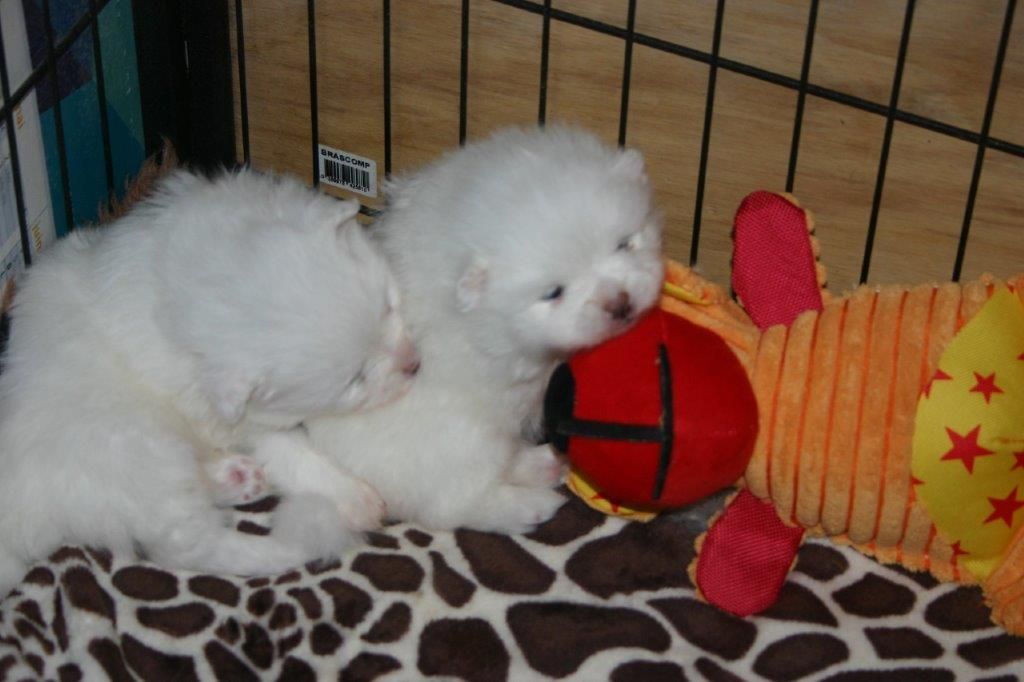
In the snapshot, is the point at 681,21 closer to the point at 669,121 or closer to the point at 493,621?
the point at 669,121

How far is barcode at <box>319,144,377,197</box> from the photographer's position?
3070 millimetres

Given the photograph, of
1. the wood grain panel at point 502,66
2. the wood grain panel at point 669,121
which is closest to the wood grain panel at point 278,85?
the wood grain panel at point 502,66

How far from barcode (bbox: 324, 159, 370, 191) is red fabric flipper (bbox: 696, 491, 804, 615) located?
133 cm

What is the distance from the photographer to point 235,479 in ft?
7.89

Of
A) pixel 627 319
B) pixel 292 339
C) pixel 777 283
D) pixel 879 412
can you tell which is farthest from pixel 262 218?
pixel 879 412

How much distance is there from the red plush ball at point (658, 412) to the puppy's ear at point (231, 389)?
1.63ft

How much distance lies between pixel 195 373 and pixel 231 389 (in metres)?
0.17

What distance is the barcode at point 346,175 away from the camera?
3.08 m

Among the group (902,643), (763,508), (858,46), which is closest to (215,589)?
(763,508)

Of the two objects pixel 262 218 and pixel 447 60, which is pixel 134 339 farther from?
pixel 447 60

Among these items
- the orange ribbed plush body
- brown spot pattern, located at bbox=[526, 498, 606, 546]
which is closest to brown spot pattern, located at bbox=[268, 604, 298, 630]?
brown spot pattern, located at bbox=[526, 498, 606, 546]

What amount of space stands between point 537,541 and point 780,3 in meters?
1.32

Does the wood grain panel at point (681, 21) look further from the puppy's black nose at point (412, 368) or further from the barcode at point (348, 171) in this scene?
the puppy's black nose at point (412, 368)

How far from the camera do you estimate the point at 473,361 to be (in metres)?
2.23
